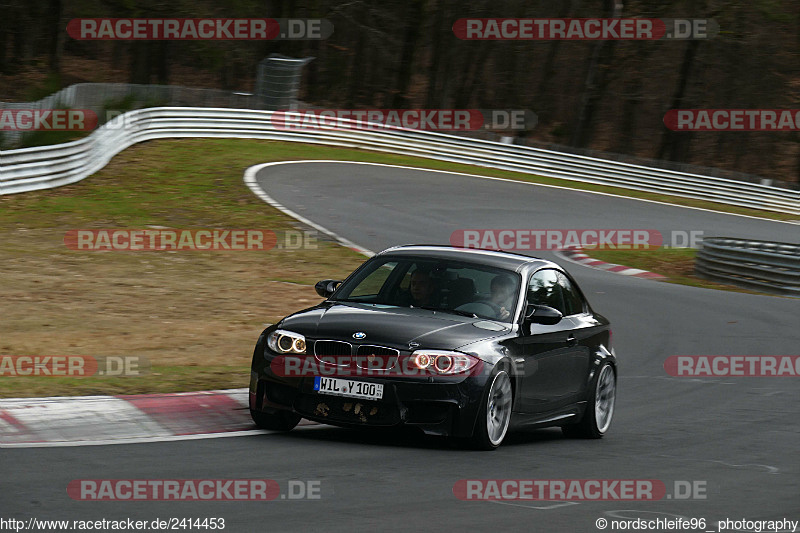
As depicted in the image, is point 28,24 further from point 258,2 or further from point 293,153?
point 293,153

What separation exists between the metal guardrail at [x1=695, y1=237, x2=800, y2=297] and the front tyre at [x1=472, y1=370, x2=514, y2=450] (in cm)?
1455

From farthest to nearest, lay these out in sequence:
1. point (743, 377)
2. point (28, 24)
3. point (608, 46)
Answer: point (28, 24) < point (608, 46) < point (743, 377)

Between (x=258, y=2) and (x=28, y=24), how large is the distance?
17.6m

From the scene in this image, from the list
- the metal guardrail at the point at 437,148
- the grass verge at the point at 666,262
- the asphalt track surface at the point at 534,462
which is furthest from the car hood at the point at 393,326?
the metal guardrail at the point at 437,148

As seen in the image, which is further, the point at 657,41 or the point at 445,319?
the point at 657,41

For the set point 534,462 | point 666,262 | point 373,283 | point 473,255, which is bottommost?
point 666,262

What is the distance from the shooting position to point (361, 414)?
8078 mm

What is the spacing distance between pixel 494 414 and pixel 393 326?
0.94m

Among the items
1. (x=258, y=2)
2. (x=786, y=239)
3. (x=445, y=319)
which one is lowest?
(x=786, y=239)

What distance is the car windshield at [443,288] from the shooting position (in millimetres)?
8938

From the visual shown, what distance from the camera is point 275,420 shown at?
8492 mm

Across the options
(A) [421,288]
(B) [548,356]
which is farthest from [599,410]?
(A) [421,288]

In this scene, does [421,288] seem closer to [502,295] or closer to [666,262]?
[502,295]

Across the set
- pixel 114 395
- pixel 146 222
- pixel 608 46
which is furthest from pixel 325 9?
pixel 114 395
